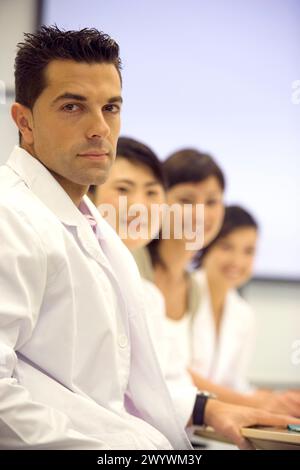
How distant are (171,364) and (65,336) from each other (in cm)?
65

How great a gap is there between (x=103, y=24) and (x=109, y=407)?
2.86ft

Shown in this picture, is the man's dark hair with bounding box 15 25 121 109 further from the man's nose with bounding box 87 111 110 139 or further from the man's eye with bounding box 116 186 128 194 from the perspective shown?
the man's eye with bounding box 116 186 128 194

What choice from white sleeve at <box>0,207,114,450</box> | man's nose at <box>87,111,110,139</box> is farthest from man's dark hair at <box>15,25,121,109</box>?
white sleeve at <box>0,207,114,450</box>

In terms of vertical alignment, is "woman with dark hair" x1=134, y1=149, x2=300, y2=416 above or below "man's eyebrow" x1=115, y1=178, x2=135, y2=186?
below

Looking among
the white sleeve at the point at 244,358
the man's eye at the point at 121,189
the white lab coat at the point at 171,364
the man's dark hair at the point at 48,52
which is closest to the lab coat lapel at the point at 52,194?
the man's dark hair at the point at 48,52

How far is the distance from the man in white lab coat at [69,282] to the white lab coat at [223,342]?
1.49 meters

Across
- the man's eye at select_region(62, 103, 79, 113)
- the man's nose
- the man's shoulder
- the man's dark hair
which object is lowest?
the man's shoulder

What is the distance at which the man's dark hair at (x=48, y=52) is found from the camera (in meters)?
1.34

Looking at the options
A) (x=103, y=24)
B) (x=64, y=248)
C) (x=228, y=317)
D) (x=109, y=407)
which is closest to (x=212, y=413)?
(x=109, y=407)

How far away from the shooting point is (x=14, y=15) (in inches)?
62.1

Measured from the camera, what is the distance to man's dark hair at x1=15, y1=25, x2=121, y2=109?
1337 mm

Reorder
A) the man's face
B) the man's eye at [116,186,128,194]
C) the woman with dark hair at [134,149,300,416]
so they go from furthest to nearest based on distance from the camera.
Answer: the woman with dark hair at [134,149,300,416], the man's eye at [116,186,128,194], the man's face

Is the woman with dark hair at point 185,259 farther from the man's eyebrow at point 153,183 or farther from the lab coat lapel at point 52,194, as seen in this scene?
the lab coat lapel at point 52,194

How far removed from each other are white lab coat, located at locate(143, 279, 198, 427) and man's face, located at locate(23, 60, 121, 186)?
1.54ft
